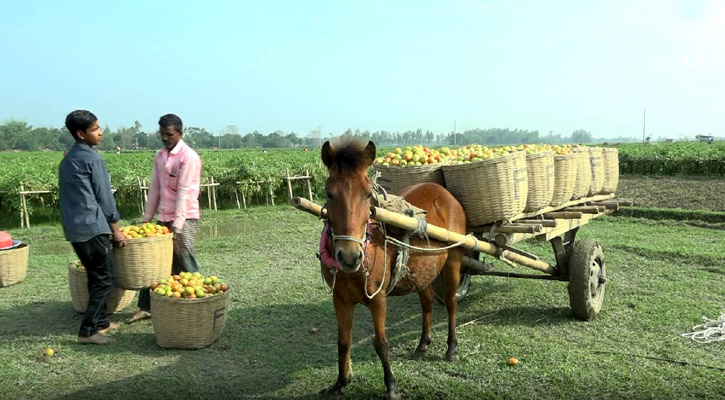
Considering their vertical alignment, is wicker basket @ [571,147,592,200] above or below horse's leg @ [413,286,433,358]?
above

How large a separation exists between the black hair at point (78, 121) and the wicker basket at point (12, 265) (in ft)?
12.7

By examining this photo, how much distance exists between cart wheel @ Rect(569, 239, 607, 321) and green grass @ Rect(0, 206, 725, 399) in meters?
0.21

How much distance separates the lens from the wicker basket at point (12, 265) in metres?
8.38

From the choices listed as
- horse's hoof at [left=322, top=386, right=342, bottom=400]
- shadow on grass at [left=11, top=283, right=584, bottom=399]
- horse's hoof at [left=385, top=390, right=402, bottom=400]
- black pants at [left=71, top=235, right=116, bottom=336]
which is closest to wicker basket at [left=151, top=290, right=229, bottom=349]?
shadow on grass at [left=11, top=283, right=584, bottom=399]

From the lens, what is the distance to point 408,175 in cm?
572

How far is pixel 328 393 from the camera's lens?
4.53 meters

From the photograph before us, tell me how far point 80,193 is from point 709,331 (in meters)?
6.95

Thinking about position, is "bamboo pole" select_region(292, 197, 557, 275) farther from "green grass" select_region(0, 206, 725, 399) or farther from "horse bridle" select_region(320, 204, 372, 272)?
"green grass" select_region(0, 206, 725, 399)

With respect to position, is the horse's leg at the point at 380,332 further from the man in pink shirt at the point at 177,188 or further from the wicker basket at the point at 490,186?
the man in pink shirt at the point at 177,188

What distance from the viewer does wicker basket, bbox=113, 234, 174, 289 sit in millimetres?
6066

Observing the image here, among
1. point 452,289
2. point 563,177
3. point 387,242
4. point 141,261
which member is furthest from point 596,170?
point 141,261

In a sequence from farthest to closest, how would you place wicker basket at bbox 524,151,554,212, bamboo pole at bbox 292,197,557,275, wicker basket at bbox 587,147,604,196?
wicker basket at bbox 587,147,604,196, wicker basket at bbox 524,151,554,212, bamboo pole at bbox 292,197,557,275

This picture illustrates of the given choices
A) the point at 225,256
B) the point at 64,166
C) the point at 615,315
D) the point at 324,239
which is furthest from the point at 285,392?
the point at 225,256

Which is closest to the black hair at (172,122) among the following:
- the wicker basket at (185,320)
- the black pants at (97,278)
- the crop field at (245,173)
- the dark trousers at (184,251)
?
the dark trousers at (184,251)
